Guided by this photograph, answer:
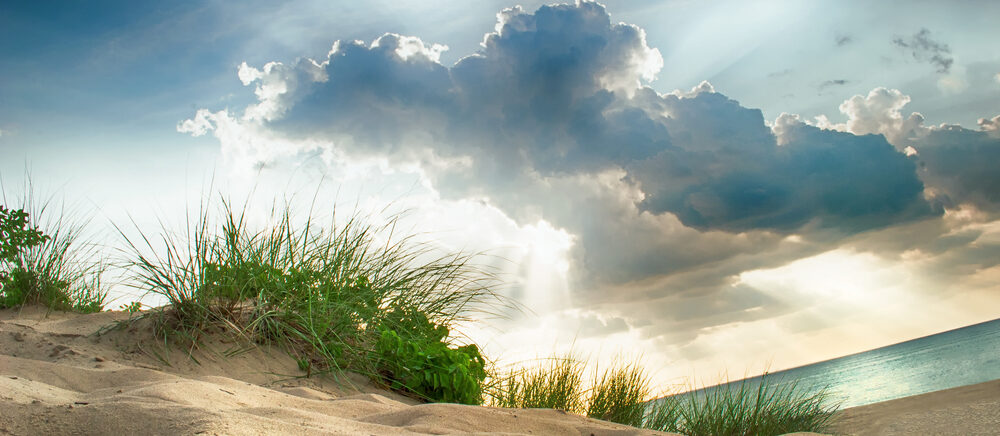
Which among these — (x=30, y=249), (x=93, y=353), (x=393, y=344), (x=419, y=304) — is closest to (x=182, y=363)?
(x=93, y=353)

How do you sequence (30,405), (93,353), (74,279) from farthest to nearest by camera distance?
(74,279)
(93,353)
(30,405)

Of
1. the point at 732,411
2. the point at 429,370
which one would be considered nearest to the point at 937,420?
the point at 732,411

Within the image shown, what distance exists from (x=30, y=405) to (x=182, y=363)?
1.94 meters

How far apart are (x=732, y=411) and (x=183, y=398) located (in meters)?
4.02

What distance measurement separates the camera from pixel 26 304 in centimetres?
555

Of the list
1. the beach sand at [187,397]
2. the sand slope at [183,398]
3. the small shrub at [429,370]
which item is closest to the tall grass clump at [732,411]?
the beach sand at [187,397]

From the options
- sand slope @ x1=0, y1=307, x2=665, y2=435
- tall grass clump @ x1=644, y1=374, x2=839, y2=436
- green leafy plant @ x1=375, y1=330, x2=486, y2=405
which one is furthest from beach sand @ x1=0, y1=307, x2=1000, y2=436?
tall grass clump @ x1=644, y1=374, x2=839, y2=436

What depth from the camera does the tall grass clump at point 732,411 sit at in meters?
4.69

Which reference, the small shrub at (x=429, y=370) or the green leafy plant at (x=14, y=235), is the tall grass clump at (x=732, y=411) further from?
the green leafy plant at (x=14, y=235)

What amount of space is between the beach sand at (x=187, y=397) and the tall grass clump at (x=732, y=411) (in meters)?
1.37

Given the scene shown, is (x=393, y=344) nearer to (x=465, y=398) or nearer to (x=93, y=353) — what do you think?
(x=465, y=398)

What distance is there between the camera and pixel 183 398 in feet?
6.97

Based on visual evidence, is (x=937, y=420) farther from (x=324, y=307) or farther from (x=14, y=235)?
(x=14, y=235)

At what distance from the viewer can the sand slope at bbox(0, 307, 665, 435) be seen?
170cm
